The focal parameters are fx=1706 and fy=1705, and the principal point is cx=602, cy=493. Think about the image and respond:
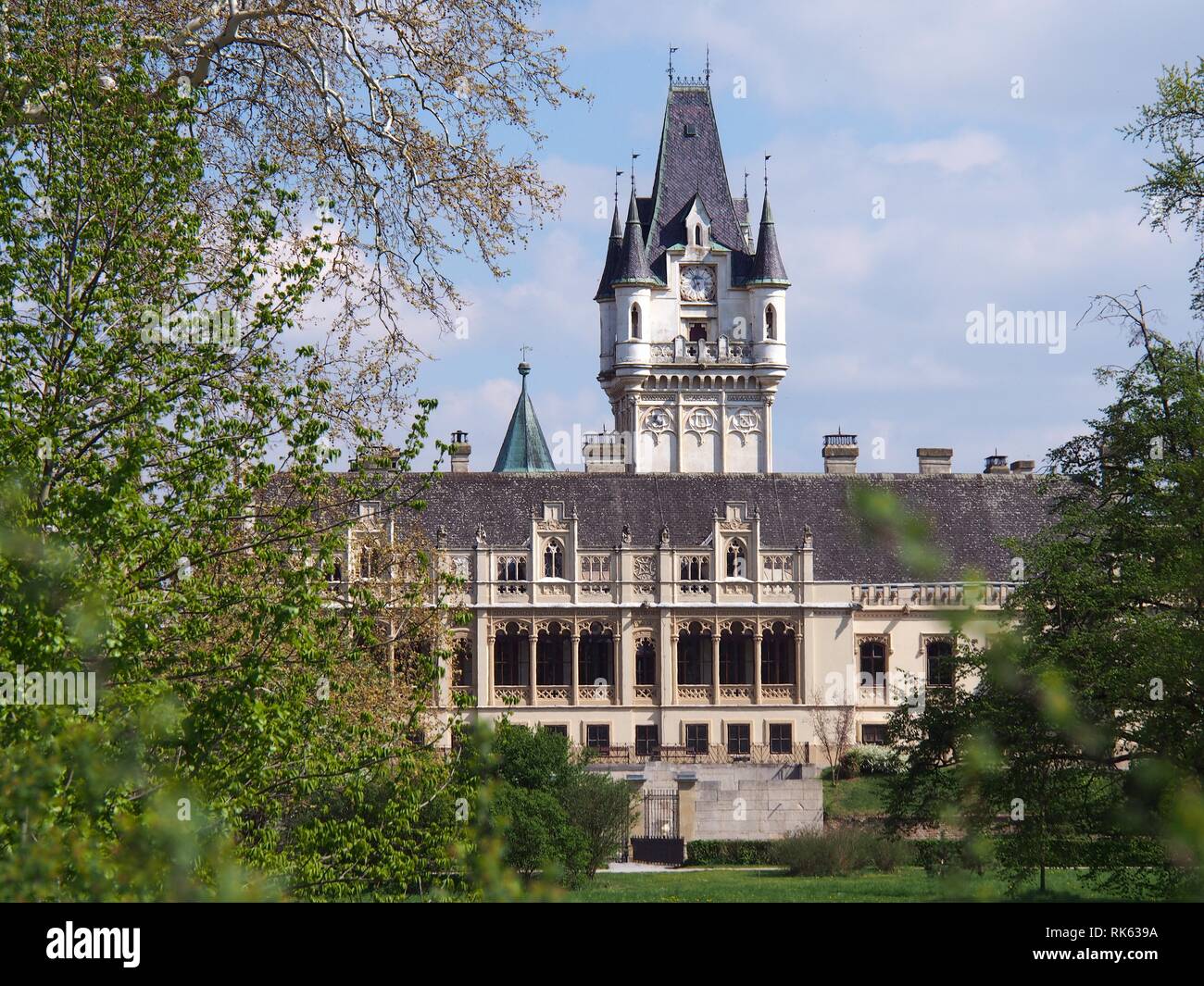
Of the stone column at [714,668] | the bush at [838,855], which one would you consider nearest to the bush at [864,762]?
the stone column at [714,668]

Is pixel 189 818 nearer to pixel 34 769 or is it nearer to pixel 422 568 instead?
pixel 34 769

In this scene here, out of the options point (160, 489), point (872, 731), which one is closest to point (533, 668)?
point (872, 731)

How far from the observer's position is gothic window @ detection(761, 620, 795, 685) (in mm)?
68000

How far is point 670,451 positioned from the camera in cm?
9875

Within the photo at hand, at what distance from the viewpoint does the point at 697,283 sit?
101 metres

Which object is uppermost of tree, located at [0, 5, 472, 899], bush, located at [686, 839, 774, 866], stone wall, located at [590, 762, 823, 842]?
tree, located at [0, 5, 472, 899]

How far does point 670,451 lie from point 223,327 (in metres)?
85.2

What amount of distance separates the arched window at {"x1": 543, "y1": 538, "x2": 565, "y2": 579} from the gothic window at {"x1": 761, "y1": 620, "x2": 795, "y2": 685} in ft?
28.1

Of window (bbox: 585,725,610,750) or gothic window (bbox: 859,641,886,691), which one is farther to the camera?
gothic window (bbox: 859,641,886,691)

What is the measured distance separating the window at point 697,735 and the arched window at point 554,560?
25.7 feet

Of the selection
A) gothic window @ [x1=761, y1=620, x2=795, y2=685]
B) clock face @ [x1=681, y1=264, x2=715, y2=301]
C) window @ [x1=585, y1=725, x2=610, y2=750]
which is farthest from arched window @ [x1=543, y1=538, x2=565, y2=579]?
clock face @ [x1=681, y1=264, x2=715, y2=301]

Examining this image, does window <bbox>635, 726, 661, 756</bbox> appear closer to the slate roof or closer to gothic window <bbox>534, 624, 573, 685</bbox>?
gothic window <bbox>534, 624, 573, 685</bbox>
